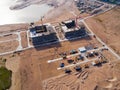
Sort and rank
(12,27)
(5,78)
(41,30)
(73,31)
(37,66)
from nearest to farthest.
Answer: (5,78)
(37,66)
(73,31)
(41,30)
(12,27)

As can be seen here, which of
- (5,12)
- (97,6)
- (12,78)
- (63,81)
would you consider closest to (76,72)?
(63,81)

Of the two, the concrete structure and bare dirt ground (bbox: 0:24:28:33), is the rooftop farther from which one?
the concrete structure

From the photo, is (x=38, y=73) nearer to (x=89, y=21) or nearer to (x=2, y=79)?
(x=2, y=79)

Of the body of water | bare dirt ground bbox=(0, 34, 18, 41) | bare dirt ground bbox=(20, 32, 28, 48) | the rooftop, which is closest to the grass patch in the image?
bare dirt ground bbox=(20, 32, 28, 48)

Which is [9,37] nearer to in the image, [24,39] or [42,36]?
[24,39]

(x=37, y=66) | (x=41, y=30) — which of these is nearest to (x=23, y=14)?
(x=41, y=30)

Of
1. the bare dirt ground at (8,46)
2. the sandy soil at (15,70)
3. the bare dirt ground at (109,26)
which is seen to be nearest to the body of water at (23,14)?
the bare dirt ground at (8,46)

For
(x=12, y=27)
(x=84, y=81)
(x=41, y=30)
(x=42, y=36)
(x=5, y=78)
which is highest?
(x=12, y=27)
